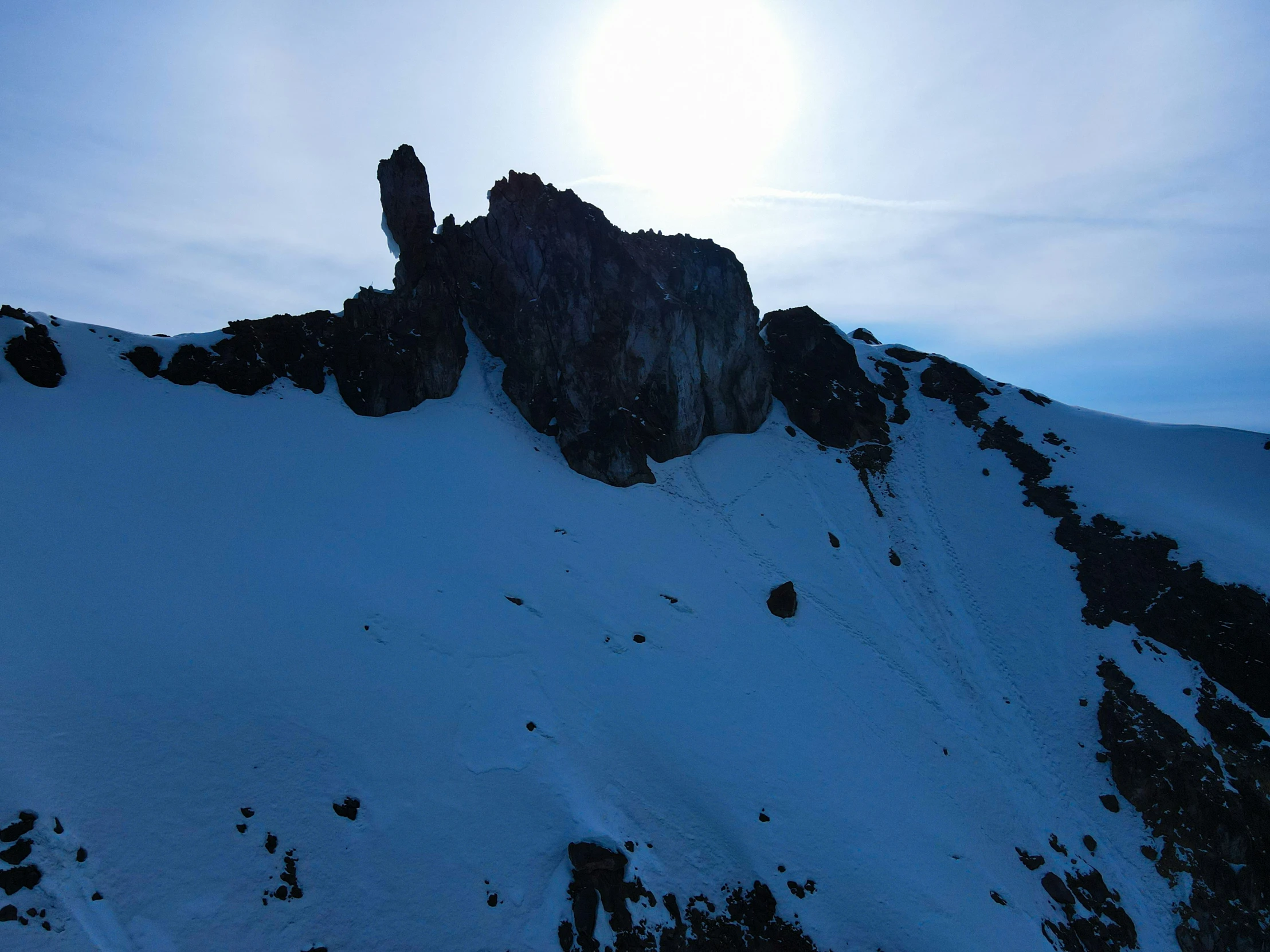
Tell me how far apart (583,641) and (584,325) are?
69.0 ft

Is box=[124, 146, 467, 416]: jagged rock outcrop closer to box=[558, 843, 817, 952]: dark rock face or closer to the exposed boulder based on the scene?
the exposed boulder

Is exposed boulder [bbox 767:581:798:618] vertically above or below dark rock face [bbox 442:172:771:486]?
below

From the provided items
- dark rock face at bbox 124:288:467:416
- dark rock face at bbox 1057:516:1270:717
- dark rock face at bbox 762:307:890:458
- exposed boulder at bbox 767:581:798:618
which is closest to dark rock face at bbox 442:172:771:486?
dark rock face at bbox 124:288:467:416

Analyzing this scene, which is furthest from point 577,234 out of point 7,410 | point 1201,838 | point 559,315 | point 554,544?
point 1201,838

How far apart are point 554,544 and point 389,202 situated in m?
25.5

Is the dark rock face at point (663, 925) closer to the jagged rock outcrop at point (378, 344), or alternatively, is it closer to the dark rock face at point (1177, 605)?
the dark rock face at point (1177, 605)

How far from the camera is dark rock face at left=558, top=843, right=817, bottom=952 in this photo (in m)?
14.8

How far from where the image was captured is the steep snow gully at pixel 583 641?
1445 centimetres

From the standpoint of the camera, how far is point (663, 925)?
606 inches

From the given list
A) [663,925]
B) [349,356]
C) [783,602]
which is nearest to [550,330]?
[349,356]

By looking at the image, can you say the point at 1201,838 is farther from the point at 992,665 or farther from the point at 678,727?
the point at 678,727

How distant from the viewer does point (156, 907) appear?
11992 millimetres

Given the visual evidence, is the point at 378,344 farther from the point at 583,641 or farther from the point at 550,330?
the point at 583,641

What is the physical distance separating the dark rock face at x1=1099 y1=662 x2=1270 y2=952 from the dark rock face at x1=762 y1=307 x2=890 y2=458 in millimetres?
21304
